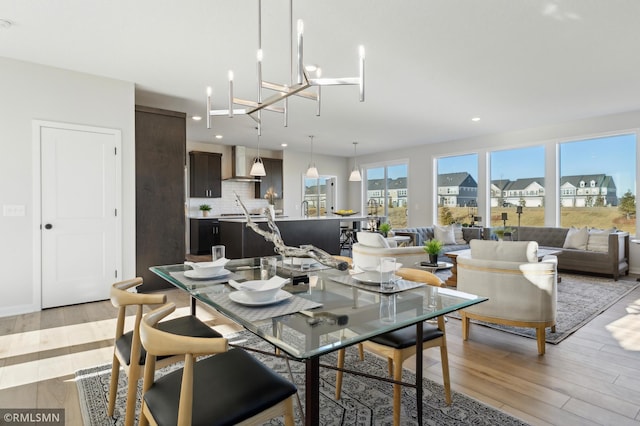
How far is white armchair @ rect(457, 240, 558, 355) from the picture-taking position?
2816mm

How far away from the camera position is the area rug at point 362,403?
6.18ft

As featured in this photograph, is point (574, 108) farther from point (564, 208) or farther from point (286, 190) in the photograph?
point (286, 190)

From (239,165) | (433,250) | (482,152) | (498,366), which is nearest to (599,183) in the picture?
(482,152)

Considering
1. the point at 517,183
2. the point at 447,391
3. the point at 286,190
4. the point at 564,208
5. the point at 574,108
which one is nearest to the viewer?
the point at 447,391

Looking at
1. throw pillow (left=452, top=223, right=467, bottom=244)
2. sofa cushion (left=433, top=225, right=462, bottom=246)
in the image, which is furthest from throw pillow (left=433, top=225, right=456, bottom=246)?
throw pillow (left=452, top=223, right=467, bottom=244)

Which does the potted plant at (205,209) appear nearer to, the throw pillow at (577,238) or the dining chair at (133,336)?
the dining chair at (133,336)

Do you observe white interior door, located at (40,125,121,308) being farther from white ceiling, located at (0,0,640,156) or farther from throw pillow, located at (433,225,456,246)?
throw pillow, located at (433,225,456,246)

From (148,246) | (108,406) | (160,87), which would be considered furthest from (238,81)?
(108,406)

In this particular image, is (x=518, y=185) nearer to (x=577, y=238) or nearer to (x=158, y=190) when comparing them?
(x=577, y=238)

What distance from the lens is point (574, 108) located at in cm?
562

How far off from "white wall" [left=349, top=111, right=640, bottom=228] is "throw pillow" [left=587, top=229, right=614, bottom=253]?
0.93m

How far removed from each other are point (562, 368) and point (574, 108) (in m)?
4.76

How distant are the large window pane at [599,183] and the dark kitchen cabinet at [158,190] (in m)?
6.85

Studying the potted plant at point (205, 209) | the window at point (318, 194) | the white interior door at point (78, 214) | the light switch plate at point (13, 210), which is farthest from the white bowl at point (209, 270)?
→ the window at point (318, 194)
